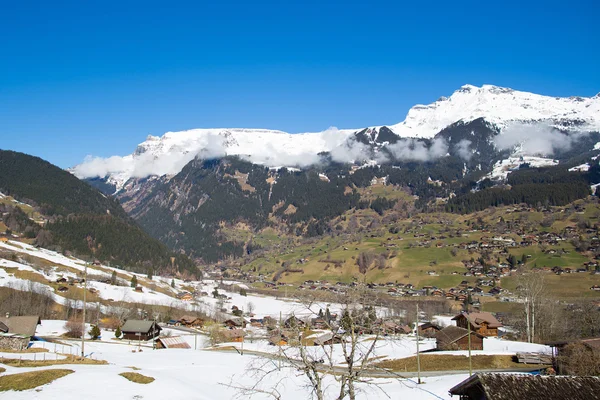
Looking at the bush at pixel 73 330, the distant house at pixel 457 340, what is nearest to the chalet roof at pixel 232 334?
the bush at pixel 73 330

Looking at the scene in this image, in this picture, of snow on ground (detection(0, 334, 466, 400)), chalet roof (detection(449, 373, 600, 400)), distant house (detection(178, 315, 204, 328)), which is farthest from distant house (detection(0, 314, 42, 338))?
chalet roof (detection(449, 373, 600, 400))

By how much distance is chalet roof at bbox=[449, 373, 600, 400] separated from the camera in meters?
19.7

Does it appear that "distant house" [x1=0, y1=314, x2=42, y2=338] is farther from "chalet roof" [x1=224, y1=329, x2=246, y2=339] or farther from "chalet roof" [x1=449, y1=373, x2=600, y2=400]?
"chalet roof" [x1=449, y1=373, x2=600, y2=400]

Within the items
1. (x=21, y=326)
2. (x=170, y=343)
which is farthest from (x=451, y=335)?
(x=21, y=326)

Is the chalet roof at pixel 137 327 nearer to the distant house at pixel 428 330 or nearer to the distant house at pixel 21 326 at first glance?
the distant house at pixel 21 326

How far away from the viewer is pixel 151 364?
64.6 meters

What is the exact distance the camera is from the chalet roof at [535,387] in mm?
19703

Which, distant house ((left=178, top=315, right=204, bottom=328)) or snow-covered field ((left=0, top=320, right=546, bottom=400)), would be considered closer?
snow-covered field ((left=0, top=320, right=546, bottom=400))

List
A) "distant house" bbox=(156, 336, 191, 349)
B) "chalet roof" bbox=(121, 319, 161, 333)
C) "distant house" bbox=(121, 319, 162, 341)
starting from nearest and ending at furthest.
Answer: "distant house" bbox=(156, 336, 191, 349)
"distant house" bbox=(121, 319, 162, 341)
"chalet roof" bbox=(121, 319, 161, 333)

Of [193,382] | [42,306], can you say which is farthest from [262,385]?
[42,306]

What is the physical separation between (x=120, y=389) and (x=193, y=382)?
13.4m

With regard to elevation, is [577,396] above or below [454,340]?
above

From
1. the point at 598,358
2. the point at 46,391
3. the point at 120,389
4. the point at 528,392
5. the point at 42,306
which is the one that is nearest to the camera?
the point at 528,392

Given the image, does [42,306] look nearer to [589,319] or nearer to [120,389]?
[120,389]
